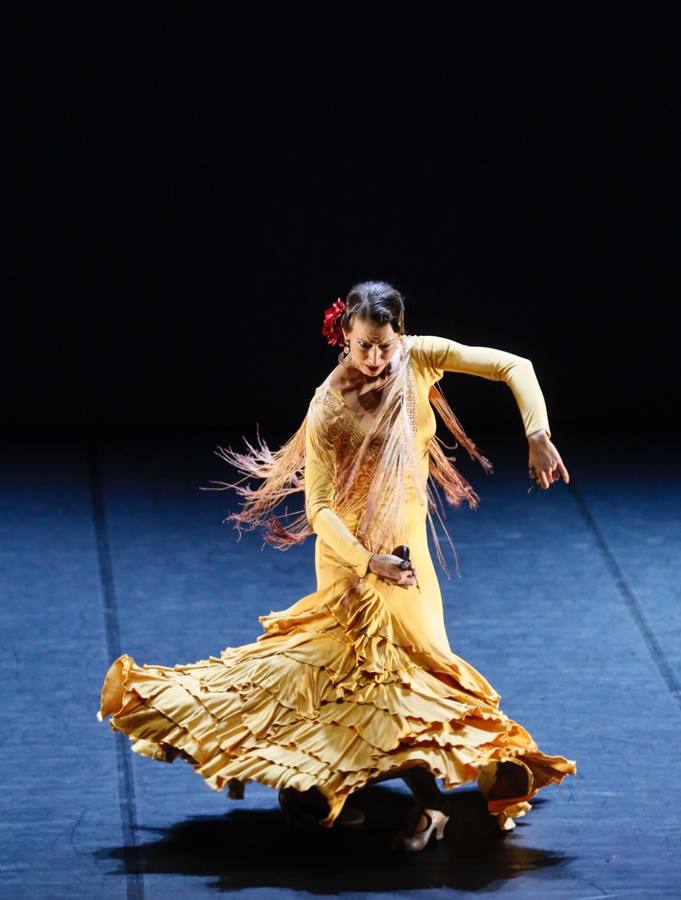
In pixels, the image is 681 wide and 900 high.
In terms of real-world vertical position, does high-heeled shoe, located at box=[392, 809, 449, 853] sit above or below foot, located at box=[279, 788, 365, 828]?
below

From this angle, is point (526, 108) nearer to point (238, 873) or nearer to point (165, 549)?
point (165, 549)

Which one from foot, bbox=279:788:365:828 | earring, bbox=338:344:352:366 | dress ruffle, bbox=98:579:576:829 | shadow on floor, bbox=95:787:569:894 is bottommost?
shadow on floor, bbox=95:787:569:894

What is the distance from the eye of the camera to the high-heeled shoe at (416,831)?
410 centimetres

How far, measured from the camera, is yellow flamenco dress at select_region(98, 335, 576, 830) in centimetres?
404

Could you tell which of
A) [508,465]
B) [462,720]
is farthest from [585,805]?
[508,465]

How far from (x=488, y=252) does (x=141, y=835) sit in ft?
10.1

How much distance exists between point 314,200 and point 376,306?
268cm

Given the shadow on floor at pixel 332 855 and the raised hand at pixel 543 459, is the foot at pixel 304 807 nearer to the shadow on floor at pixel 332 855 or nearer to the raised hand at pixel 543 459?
the shadow on floor at pixel 332 855

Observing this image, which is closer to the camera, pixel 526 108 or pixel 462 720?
pixel 462 720

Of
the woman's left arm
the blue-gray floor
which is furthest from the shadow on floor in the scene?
the woman's left arm

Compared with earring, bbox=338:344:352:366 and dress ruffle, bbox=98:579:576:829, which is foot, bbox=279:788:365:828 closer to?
dress ruffle, bbox=98:579:576:829

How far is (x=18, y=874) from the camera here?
13.2 ft

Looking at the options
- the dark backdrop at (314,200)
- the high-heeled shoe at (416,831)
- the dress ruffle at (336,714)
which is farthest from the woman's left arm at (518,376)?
the dark backdrop at (314,200)

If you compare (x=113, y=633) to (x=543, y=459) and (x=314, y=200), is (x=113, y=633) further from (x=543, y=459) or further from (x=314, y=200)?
(x=314, y=200)
